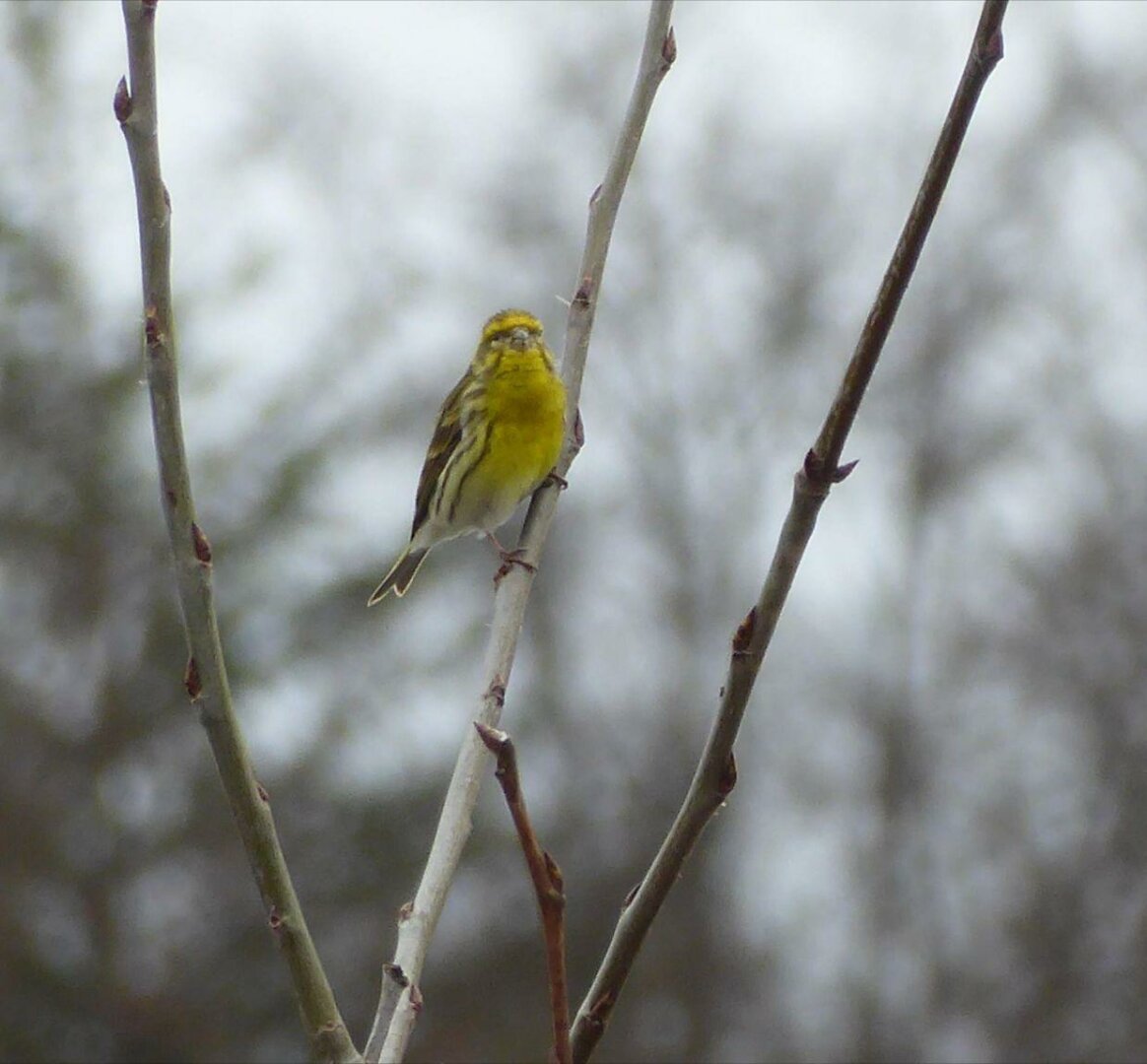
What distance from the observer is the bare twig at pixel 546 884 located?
5.90ft

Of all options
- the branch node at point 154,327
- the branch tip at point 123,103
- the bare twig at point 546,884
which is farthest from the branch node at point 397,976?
the branch tip at point 123,103

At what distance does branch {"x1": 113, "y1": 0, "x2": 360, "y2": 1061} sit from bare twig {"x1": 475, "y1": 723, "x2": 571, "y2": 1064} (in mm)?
321

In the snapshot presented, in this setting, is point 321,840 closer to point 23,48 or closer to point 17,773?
point 17,773

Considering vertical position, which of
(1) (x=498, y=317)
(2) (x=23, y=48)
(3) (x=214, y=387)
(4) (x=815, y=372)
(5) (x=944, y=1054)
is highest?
(4) (x=815, y=372)

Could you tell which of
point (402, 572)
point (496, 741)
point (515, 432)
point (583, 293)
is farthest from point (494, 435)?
point (496, 741)

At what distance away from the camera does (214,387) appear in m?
17.5

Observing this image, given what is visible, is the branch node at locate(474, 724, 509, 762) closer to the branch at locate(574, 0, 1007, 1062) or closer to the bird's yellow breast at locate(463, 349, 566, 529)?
the branch at locate(574, 0, 1007, 1062)

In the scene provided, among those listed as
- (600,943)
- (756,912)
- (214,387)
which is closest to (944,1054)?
(756,912)

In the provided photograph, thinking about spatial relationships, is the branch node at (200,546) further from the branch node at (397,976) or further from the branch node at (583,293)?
the branch node at (583,293)

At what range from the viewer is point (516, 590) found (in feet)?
9.50

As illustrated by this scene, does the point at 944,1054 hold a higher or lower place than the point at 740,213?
lower

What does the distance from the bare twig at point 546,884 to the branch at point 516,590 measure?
1.21 ft

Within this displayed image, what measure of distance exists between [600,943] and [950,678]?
6.93m

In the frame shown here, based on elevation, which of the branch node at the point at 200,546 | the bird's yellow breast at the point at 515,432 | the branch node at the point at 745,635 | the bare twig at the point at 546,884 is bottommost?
the bare twig at the point at 546,884
